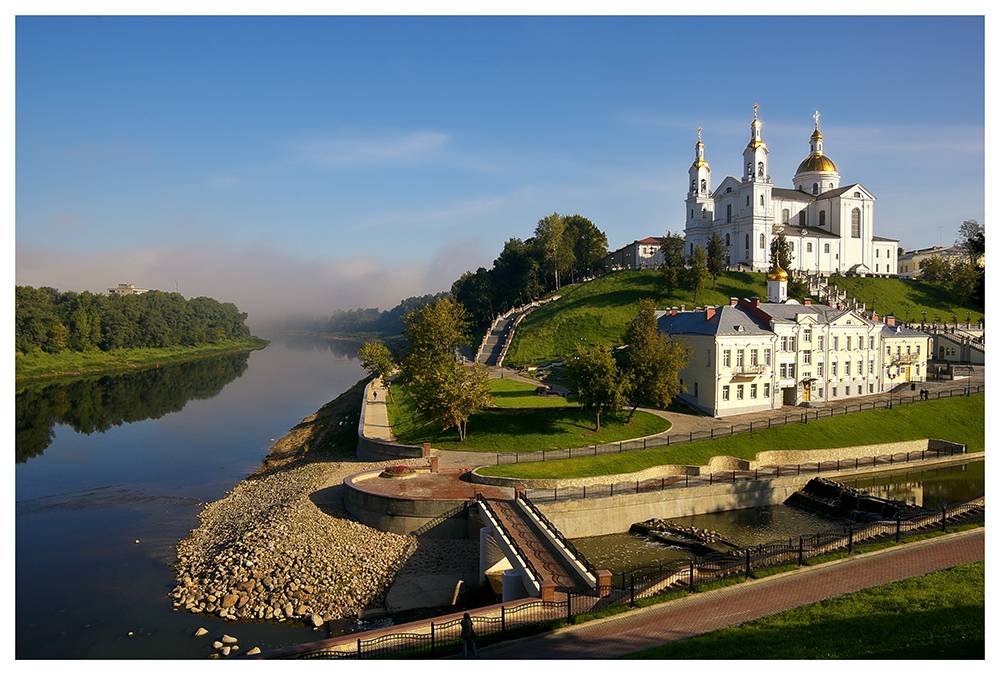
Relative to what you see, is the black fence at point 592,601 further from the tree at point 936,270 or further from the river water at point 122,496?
the tree at point 936,270

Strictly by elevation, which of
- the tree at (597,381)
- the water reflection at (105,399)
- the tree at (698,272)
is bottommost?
the water reflection at (105,399)

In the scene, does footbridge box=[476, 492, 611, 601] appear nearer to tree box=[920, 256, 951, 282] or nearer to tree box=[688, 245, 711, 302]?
tree box=[688, 245, 711, 302]

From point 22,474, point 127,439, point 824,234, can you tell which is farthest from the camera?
point 824,234

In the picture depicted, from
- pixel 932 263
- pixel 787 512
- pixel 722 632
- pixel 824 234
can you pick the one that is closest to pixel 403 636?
pixel 722 632

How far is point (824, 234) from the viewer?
3708 inches

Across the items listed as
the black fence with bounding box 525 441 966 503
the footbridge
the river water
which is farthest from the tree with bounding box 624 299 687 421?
the river water

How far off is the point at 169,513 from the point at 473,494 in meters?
17.3

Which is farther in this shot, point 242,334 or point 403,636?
point 242,334

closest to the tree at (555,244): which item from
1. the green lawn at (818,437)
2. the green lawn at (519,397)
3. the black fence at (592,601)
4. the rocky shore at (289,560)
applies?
the green lawn at (519,397)

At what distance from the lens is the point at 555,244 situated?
96.9 meters

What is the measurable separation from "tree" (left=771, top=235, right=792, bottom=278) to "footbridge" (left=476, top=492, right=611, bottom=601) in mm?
65346

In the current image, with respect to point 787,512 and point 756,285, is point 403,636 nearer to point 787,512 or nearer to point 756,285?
point 787,512

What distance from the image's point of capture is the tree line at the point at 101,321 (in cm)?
10281

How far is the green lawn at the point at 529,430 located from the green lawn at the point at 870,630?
73.0 ft
